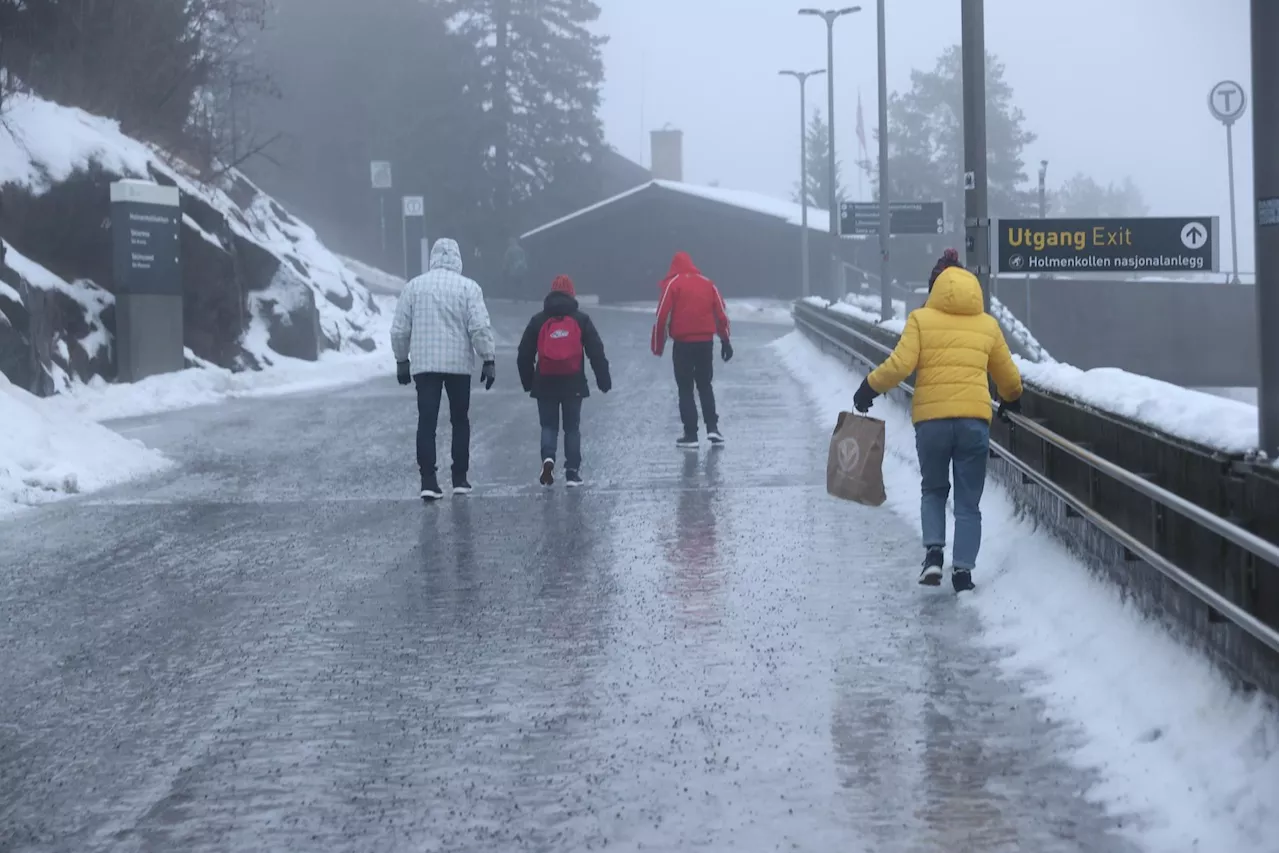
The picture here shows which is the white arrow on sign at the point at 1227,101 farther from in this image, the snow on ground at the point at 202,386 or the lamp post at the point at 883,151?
the snow on ground at the point at 202,386

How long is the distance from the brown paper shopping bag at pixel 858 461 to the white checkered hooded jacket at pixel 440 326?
3749 mm

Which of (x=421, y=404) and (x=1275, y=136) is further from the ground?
(x=1275, y=136)

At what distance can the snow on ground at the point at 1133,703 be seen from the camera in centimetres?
518

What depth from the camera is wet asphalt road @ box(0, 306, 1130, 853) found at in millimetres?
5445

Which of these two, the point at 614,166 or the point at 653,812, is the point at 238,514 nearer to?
the point at 653,812

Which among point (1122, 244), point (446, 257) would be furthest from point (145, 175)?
point (1122, 244)

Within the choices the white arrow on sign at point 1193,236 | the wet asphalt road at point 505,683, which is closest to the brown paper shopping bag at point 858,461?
the wet asphalt road at point 505,683

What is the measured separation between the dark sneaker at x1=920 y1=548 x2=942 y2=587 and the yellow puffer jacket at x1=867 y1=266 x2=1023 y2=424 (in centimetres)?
78

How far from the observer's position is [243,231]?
31312 mm

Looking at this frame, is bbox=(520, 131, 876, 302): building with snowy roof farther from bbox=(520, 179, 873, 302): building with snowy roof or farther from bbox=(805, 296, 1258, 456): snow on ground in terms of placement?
bbox=(805, 296, 1258, 456): snow on ground

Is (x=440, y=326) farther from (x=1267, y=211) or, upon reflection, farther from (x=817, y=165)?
(x=817, y=165)

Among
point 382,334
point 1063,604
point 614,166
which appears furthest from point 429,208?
point 1063,604

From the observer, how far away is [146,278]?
2505cm

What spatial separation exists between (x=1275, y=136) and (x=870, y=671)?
261 centimetres
